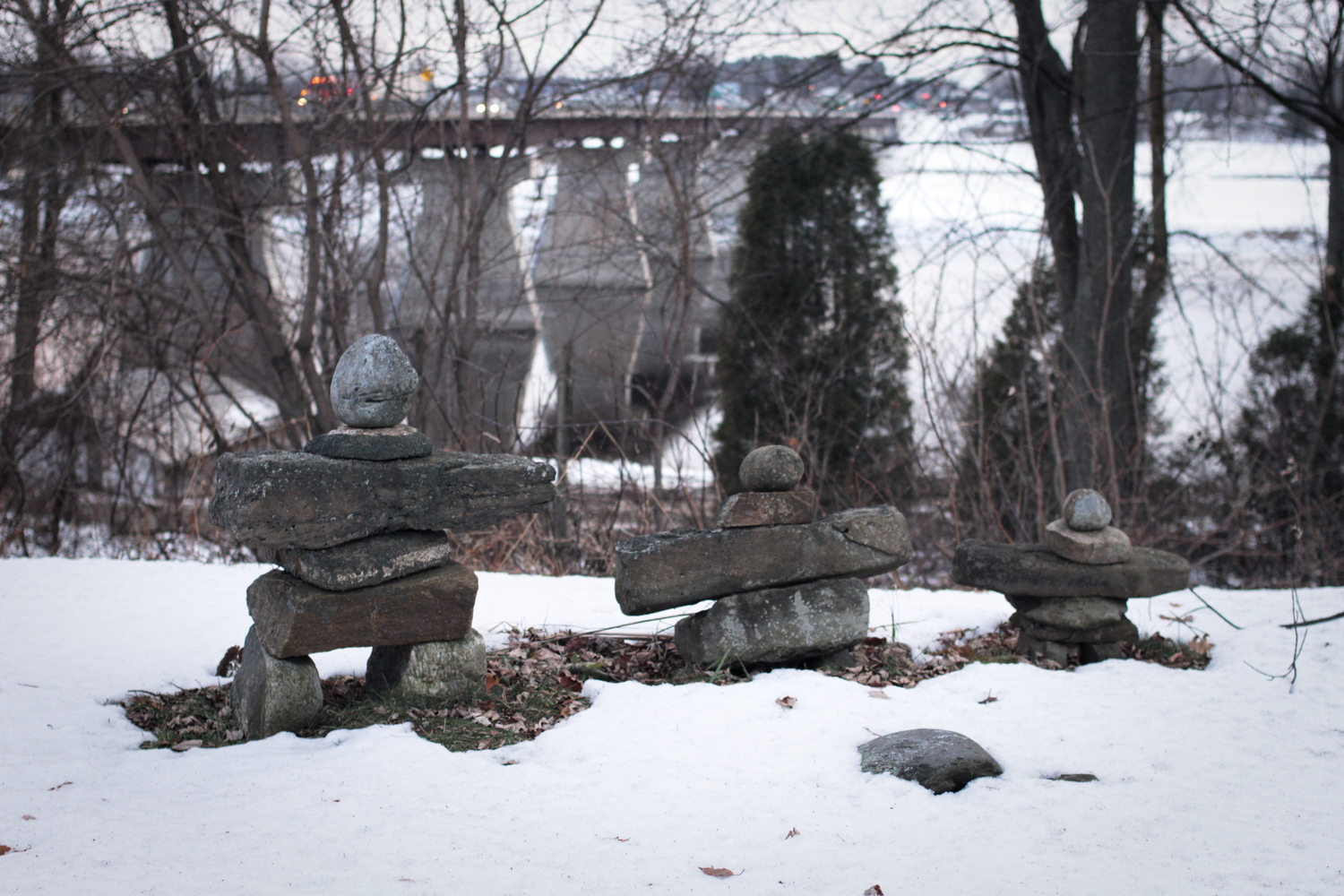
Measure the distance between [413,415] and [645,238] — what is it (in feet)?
9.21

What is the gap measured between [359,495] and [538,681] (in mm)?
1223

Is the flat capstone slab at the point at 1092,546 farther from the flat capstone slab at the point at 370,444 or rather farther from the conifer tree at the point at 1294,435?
the conifer tree at the point at 1294,435

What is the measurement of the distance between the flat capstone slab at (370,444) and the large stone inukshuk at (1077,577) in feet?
8.84

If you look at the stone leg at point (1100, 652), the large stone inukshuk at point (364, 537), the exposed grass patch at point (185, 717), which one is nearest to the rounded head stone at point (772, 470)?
the large stone inukshuk at point (364, 537)

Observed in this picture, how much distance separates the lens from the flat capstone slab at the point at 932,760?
3328mm

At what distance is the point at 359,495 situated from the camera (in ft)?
12.4

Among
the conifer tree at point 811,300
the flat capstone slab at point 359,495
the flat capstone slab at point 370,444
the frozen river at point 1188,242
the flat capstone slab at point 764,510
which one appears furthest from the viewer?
the frozen river at point 1188,242

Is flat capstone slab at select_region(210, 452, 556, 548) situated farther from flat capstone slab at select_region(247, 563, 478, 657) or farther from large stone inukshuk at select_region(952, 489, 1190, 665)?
large stone inukshuk at select_region(952, 489, 1190, 665)

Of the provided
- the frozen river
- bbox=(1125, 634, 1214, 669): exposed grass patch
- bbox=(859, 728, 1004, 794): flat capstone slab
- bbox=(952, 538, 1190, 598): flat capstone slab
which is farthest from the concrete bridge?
the frozen river

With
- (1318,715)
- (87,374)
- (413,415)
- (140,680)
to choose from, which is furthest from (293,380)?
(1318,715)

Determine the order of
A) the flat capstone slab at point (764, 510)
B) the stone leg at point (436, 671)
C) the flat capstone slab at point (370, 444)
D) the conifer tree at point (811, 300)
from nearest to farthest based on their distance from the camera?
the flat capstone slab at point (370, 444) < the stone leg at point (436, 671) < the flat capstone slab at point (764, 510) < the conifer tree at point (811, 300)

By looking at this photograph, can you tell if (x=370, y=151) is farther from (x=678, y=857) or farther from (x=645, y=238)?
(x=678, y=857)

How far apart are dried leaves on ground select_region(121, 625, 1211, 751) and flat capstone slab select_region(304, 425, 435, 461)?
1.01m

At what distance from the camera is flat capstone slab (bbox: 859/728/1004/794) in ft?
10.9
